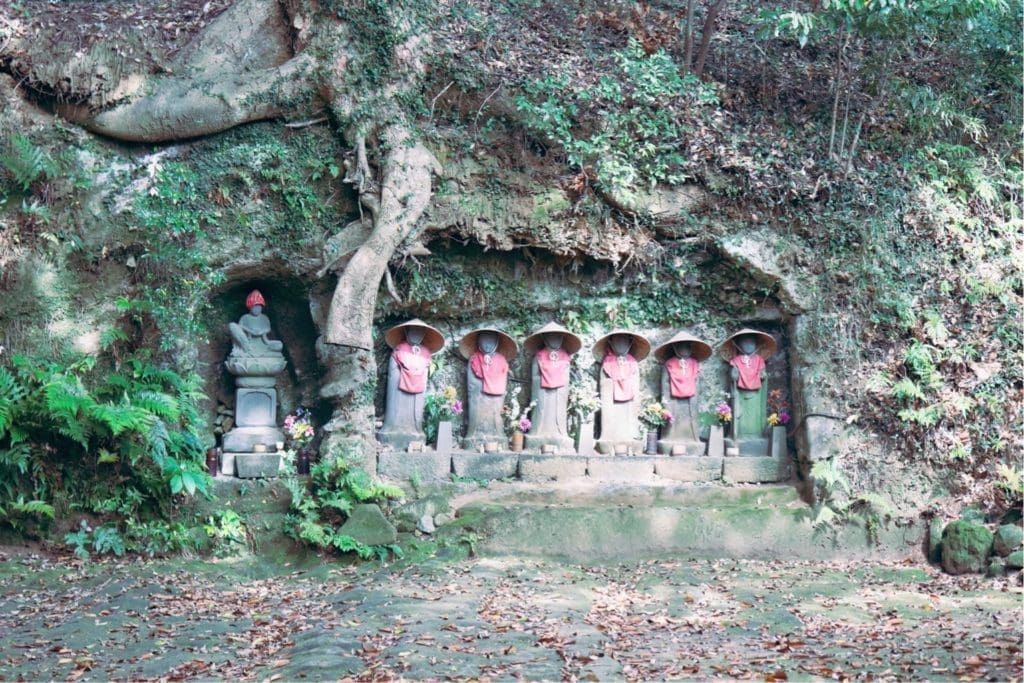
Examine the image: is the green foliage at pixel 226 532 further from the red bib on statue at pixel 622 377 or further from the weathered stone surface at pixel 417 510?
the red bib on statue at pixel 622 377

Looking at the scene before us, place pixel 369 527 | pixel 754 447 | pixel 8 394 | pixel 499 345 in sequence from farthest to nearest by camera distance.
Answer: pixel 499 345 < pixel 754 447 < pixel 369 527 < pixel 8 394

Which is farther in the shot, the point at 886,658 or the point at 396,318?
the point at 396,318

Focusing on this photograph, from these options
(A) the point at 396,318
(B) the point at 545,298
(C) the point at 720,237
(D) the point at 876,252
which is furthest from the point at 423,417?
(D) the point at 876,252

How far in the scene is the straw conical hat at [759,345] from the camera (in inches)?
498

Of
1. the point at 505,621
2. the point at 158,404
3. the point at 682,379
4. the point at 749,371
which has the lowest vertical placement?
the point at 505,621

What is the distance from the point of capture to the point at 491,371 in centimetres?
1257

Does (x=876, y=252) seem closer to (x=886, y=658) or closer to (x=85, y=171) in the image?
(x=886, y=658)

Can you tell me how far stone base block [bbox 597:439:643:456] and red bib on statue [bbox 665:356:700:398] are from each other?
79 centimetres

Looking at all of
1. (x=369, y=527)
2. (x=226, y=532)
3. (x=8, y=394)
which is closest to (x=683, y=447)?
(x=369, y=527)

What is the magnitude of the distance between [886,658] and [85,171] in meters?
9.69

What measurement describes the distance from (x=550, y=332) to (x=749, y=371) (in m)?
2.52

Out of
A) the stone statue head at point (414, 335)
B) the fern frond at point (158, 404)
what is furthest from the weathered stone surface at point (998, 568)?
the fern frond at point (158, 404)

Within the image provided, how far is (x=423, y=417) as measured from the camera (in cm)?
1262

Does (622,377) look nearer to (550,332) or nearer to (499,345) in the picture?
(550,332)
